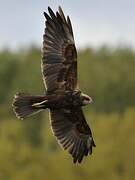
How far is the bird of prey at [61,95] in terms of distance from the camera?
1909 centimetres

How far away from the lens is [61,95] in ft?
63.3

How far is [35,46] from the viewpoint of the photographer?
84.1 metres

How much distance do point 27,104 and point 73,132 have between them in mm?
1427

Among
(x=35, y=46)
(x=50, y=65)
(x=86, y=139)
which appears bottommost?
(x=35, y=46)

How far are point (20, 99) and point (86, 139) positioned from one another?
5.02 feet

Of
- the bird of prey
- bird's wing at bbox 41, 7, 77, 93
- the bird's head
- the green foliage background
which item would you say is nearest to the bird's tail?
the bird of prey

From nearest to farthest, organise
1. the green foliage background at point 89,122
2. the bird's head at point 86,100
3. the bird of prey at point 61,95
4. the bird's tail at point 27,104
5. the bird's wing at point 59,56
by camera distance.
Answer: the bird's tail at point 27,104, the bird of prey at point 61,95, the bird's head at point 86,100, the bird's wing at point 59,56, the green foliage background at point 89,122

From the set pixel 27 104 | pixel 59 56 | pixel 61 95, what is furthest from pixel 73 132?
pixel 27 104

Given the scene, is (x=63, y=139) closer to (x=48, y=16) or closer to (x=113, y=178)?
(x=48, y=16)

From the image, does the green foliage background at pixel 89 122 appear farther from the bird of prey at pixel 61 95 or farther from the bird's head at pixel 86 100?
the bird's head at pixel 86 100

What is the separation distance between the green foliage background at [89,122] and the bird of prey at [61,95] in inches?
870

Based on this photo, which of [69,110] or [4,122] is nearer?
[69,110]

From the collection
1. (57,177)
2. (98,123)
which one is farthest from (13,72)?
(57,177)

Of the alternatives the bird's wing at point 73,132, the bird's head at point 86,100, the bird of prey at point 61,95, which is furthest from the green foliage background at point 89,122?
the bird's head at point 86,100
